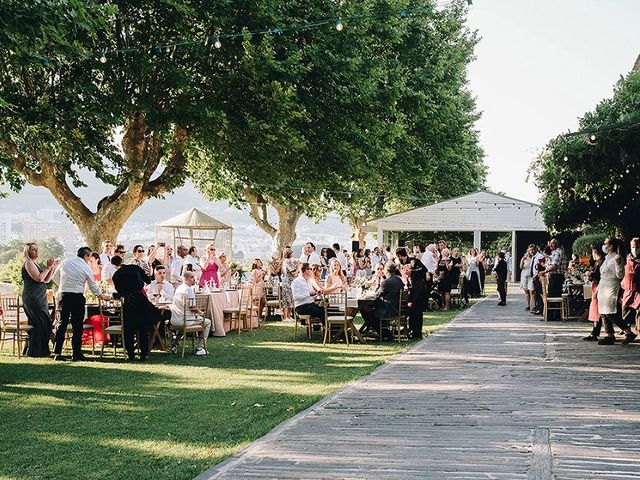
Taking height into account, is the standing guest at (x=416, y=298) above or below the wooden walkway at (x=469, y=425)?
above

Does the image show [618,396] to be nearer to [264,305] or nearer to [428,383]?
[428,383]

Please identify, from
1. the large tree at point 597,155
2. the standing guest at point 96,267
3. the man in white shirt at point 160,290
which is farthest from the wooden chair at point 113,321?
the large tree at point 597,155

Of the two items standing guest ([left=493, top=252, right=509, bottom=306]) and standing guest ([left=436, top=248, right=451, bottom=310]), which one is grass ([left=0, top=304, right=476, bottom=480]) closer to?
standing guest ([left=436, top=248, right=451, bottom=310])

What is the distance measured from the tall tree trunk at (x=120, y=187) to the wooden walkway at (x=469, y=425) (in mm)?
12574

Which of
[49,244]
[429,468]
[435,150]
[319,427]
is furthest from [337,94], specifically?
[49,244]

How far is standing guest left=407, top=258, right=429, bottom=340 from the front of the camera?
15844 mm

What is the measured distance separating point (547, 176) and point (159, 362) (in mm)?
8678

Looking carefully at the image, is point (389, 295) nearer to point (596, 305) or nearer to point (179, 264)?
point (596, 305)

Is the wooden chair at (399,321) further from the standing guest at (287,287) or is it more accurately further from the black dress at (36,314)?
the black dress at (36,314)

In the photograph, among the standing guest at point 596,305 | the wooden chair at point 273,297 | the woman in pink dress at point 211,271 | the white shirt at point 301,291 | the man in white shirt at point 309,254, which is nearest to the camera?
the standing guest at point 596,305

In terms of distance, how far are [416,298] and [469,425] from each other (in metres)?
8.36

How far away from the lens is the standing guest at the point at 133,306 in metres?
12.9

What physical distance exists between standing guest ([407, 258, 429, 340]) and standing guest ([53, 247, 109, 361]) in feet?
20.1

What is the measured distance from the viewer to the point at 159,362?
41.5 feet
